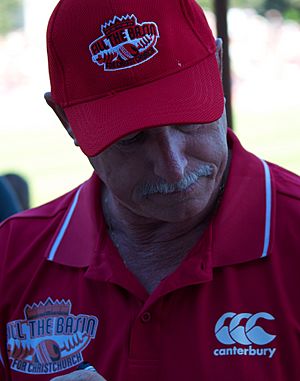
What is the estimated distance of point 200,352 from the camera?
1616 mm

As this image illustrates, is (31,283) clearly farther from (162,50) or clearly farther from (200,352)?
(162,50)

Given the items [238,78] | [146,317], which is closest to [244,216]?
[146,317]

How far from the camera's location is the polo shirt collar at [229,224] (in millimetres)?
1709

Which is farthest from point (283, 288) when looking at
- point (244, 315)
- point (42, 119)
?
point (42, 119)

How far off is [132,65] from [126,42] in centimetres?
5

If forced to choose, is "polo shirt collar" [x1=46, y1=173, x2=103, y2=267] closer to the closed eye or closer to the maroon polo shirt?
the maroon polo shirt

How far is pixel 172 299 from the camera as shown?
1.69 m

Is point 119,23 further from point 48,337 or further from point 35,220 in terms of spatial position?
point 48,337

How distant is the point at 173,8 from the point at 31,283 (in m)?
0.73

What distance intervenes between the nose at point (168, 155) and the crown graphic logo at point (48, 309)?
0.41 meters

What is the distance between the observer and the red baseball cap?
5.25 feet

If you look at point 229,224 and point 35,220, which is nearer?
point 229,224

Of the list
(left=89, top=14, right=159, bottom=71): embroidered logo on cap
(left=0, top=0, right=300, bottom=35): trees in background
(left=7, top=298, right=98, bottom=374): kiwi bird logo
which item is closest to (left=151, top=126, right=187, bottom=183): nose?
(left=89, top=14, right=159, bottom=71): embroidered logo on cap

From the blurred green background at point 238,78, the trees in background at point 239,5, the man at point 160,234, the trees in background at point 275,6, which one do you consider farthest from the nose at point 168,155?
the trees in background at point 275,6
